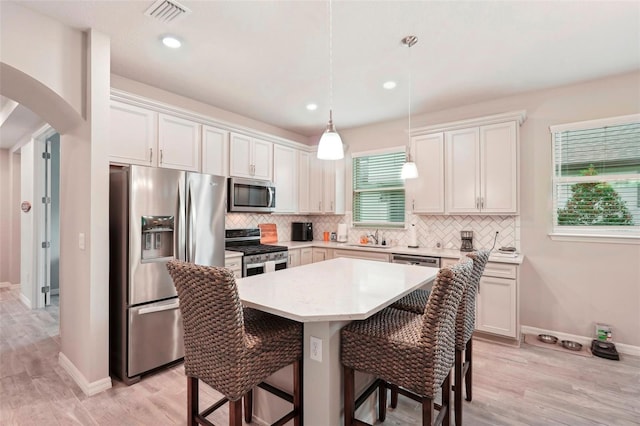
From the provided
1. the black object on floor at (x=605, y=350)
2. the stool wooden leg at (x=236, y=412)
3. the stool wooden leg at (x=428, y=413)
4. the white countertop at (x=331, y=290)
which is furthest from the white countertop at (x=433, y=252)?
the stool wooden leg at (x=236, y=412)

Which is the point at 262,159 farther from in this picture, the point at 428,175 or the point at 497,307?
the point at 497,307

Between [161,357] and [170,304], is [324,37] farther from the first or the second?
[161,357]

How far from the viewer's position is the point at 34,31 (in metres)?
2.19

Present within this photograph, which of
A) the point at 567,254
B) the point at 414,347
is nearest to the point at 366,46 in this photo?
the point at 414,347

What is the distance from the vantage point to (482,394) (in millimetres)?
2393

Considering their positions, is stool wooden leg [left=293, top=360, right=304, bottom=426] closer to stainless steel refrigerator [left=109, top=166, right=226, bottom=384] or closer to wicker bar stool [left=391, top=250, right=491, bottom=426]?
wicker bar stool [left=391, top=250, right=491, bottom=426]

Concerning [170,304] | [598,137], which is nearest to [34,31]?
[170,304]

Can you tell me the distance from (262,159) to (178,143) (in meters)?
1.21

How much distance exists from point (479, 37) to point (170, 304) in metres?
3.36

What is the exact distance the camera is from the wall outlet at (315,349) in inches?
62.0

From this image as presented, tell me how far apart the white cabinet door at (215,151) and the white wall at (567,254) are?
10.5ft

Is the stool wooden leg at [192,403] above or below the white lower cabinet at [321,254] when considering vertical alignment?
below

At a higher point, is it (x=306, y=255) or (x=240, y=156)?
(x=240, y=156)

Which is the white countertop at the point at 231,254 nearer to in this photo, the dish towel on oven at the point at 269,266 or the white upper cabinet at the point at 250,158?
the dish towel on oven at the point at 269,266
